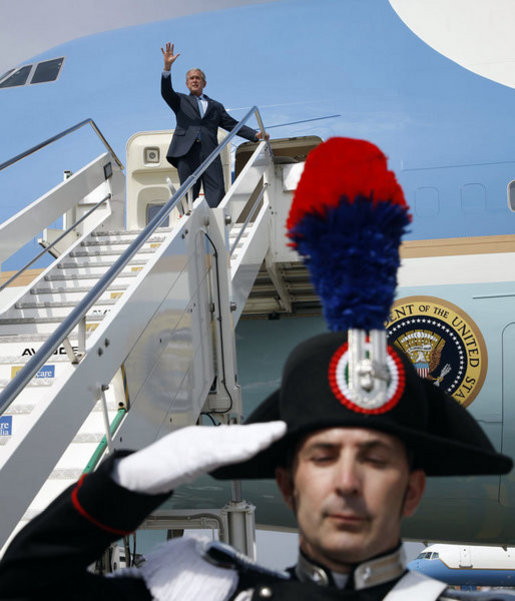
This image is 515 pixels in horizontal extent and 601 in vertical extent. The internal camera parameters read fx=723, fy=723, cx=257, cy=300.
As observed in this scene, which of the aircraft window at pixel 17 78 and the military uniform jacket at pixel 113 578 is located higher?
the aircraft window at pixel 17 78

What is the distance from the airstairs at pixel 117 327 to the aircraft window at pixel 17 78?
1.88 metres

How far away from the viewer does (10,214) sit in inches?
250

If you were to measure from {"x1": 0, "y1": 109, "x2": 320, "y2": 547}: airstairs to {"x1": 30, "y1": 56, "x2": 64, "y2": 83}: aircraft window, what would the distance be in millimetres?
1679

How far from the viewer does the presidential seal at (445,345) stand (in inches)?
199

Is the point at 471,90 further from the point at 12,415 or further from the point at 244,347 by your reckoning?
the point at 12,415

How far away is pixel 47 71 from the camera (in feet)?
23.1

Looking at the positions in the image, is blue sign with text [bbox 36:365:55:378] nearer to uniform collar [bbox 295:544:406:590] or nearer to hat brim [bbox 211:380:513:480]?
hat brim [bbox 211:380:513:480]

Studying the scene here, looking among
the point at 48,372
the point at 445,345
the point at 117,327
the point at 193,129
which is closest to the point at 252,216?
the point at 193,129

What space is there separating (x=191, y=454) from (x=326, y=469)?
0.22m

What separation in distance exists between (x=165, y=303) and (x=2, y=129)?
4220mm

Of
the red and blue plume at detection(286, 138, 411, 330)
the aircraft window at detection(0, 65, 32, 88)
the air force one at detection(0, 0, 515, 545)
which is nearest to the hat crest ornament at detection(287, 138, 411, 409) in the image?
the red and blue plume at detection(286, 138, 411, 330)

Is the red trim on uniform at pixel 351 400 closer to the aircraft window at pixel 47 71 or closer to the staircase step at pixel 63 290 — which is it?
the staircase step at pixel 63 290

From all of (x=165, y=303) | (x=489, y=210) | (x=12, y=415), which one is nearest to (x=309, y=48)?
(x=489, y=210)

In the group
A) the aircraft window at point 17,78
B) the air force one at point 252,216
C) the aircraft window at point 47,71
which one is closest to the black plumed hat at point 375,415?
the air force one at point 252,216
